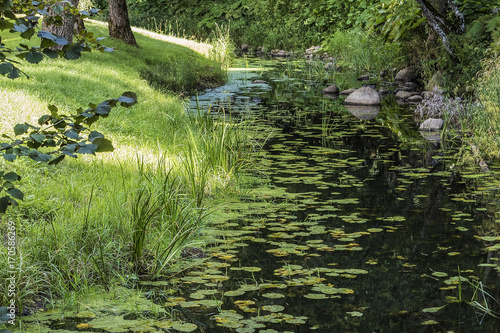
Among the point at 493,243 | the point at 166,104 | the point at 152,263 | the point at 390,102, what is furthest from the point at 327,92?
the point at 152,263

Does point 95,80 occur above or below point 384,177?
above

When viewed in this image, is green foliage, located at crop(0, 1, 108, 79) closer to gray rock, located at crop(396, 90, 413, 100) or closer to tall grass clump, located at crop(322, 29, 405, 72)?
gray rock, located at crop(396, 90, 413, 100)

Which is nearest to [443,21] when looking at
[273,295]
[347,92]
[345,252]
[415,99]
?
[415,99]

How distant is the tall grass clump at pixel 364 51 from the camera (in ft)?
52.6

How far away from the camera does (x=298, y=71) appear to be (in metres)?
18.8

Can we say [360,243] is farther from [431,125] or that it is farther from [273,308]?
[431,125]

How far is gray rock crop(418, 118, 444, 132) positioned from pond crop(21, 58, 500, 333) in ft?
3.74

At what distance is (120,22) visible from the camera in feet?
49.0

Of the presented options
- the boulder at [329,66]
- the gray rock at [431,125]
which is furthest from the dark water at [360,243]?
the boulder at [329,66]

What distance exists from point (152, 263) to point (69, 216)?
0.92 m

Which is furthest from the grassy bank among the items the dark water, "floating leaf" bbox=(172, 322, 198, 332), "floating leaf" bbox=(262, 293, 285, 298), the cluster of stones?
the cluster of stones

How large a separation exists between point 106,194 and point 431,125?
6.83 meters

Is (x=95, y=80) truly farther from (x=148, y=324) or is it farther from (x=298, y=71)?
(x=298, y=71)

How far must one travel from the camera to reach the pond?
12.5 feet
